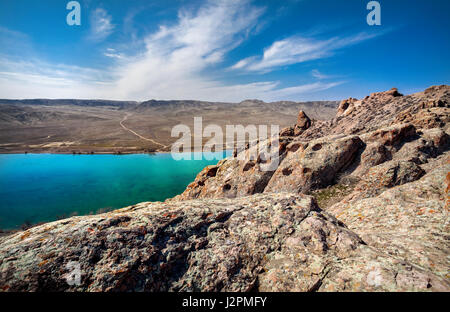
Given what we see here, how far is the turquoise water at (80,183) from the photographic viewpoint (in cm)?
3555

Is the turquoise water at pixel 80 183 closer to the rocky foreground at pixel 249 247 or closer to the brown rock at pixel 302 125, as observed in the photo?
the brown rock at pixel 302 125

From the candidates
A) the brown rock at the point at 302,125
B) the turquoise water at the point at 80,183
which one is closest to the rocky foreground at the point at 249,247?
the brown rock at the point at 302,125

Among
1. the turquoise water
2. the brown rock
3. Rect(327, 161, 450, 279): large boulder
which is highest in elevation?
the brown rock

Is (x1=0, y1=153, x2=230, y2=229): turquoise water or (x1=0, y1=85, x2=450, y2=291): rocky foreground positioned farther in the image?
(x1=0, y1=153, x2=230, y2=229): turquoise water

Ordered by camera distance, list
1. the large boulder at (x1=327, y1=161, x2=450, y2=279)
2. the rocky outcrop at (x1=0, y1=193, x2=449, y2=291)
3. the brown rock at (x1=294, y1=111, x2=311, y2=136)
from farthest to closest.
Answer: the brown rock at (x1=294, y1=111, x2=311, y2=136) < the large boulder at (x1=327, y1=161, x2=450, y2=279) < the rocky outcrop at (x1=0, y1=193, x2=449, y2=291)

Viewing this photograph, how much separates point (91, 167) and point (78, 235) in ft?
244

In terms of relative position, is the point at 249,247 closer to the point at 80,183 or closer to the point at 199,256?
the point at 199,256

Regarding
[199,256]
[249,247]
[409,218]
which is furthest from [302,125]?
[199,256]

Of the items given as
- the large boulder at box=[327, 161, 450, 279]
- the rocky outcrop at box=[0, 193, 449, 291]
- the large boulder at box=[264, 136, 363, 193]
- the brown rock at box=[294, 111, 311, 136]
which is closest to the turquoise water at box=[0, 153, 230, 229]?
the brown rock at box=[294, 111, 311, 136]

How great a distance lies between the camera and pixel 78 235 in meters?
5.98

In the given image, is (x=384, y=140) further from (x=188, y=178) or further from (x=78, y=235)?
(x=188, y=178)

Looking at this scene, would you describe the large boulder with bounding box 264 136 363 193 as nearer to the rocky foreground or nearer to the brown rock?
the rocky foreground

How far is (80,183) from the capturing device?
50.9 meters

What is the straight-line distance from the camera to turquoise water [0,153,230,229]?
35.6 metres
